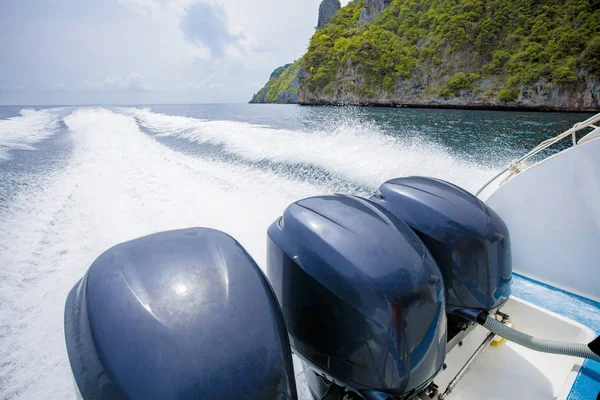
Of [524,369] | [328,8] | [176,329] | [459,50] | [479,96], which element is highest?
[328,8]

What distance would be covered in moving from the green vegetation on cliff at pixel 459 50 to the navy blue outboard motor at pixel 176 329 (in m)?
35.8

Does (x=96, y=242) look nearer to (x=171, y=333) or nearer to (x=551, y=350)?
(x=171, y=333)

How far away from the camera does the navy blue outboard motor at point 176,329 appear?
22.8 inches

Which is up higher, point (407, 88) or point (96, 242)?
point (407, 88)

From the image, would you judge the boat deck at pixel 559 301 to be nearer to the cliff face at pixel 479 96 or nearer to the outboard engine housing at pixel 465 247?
the outboard engine housing at pixel 465 247

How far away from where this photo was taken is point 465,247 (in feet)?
3.54

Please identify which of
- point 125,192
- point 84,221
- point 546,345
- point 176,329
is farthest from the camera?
point 125,192

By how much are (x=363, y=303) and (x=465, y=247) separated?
50 centimetres

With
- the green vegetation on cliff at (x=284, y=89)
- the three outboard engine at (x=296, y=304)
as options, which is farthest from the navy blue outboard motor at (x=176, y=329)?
the green vegetation on cliff at (x=284, y=89)

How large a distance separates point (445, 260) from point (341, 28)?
190 ft

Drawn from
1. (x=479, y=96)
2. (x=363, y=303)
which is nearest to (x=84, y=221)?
(x=363, y=303)

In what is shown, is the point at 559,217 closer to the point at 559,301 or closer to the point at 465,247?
the point at 559,301

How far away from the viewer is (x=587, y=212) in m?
1.69

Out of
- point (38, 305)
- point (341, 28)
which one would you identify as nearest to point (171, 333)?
point (38, 305)
